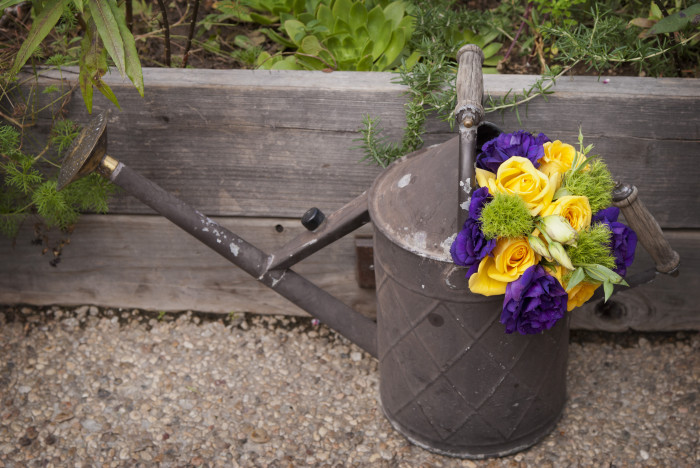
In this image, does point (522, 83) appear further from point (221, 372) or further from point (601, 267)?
point (221, 372)

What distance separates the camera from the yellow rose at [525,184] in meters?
1.15

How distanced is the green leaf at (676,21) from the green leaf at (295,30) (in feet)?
2.66

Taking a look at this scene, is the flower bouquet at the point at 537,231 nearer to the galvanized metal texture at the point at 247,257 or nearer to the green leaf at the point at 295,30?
the galvanized metal texture at the point at 247,257

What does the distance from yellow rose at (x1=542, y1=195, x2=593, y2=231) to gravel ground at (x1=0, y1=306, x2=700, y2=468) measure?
27.0 inches

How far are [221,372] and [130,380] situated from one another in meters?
0.23

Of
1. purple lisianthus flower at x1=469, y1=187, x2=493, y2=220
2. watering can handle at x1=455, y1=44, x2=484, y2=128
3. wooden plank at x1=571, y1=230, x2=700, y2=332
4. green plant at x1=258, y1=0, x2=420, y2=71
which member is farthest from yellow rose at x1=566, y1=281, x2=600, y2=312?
green plant at x1=258, y1=0, x2=420, y2=71

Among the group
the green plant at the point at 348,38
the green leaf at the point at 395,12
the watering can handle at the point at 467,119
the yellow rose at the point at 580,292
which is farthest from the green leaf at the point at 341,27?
the yellow rose at the point at 580,292

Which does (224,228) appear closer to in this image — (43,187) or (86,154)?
(86,154)

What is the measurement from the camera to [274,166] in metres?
1.75

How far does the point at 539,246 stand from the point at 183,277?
1166 mm

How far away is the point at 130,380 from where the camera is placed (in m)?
1.85

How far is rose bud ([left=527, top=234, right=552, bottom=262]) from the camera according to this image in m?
1.14

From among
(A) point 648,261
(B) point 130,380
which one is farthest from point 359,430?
(A) point 648,261

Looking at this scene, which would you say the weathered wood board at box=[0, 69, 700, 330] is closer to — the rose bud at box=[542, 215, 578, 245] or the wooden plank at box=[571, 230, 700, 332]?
the wooden plank at box=[571, 230, 700, 332]
